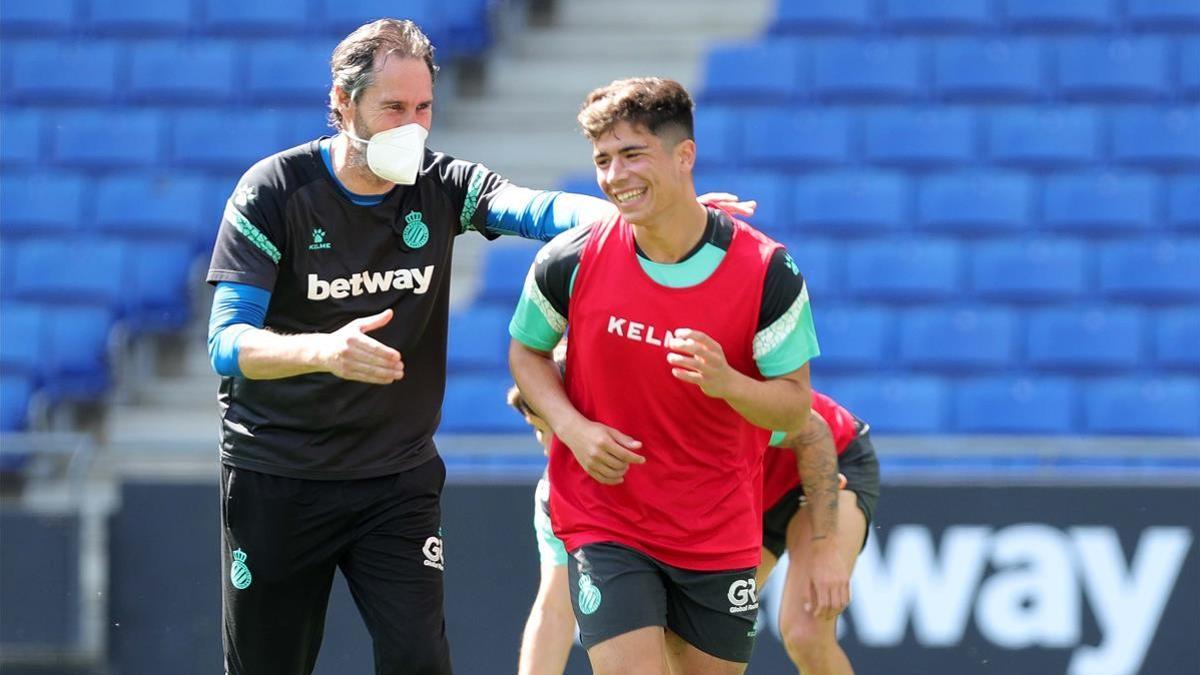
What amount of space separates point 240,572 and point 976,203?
6.51 metres

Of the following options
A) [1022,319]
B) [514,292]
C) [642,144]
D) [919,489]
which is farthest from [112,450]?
[1022,319]

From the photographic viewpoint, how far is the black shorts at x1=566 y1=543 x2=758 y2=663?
4410 millimetres

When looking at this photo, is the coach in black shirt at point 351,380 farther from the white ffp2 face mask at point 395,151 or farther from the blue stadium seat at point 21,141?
the blue stadium seat at point 21,141

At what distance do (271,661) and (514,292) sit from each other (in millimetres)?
5440

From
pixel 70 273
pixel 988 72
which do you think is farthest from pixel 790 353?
pixel 70 273

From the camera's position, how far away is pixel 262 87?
36.7ft

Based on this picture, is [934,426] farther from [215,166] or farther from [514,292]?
[215,166]

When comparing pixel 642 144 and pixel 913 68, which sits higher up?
pixel 913 68

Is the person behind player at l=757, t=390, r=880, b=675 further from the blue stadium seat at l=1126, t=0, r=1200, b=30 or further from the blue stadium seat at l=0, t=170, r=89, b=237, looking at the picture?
the blue stadium seat at l=0, t=170, r=89, b=237

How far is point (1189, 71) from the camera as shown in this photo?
1064cm

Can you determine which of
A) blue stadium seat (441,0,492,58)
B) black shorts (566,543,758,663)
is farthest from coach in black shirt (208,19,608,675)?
blue stadium seat (441,0,492,58)

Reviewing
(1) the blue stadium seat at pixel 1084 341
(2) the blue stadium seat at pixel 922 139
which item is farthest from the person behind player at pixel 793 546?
(2) the blue stadium seat at pixel 922 139

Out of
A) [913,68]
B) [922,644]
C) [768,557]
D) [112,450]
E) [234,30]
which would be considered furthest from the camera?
[234,30]

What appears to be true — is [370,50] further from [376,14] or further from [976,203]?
[376,14]
